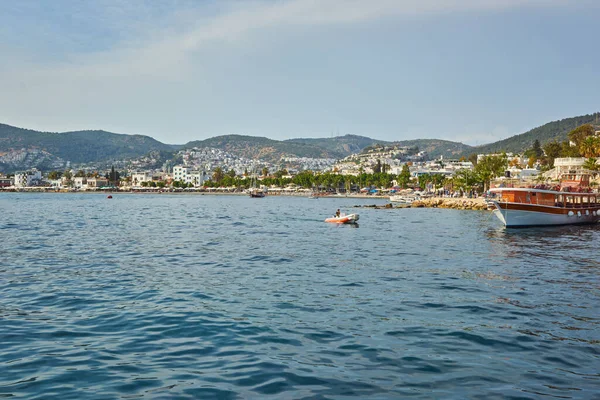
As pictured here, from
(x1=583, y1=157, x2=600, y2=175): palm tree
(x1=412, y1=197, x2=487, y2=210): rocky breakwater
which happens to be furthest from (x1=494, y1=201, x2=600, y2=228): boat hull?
(x1=583, y1=157, x2=600, y2=175): palm tree

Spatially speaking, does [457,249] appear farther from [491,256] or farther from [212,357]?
[212,357]

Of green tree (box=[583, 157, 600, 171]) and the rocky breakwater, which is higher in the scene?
green tree (box=[583, 157, 600, 171])

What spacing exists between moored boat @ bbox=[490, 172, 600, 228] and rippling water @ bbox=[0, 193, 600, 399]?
21895mm

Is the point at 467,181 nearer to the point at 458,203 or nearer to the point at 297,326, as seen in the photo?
the point at 458,203

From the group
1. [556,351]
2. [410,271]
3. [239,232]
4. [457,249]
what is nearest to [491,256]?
[457,249]

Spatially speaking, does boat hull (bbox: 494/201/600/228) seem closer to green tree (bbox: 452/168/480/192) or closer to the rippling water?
the rippling water

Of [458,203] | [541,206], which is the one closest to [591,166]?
[458,203]

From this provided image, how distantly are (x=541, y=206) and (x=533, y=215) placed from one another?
4.13 ft

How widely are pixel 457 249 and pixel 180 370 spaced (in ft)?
84.2

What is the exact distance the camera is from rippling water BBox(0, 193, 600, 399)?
963 cm

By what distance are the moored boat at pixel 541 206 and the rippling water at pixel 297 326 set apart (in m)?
21.9

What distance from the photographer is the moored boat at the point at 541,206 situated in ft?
166

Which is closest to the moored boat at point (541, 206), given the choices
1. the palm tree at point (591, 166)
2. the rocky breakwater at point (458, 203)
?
the rocky breakwater at point (458, 203)

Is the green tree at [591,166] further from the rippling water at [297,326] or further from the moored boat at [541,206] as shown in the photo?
the rippling water at [297,326]
